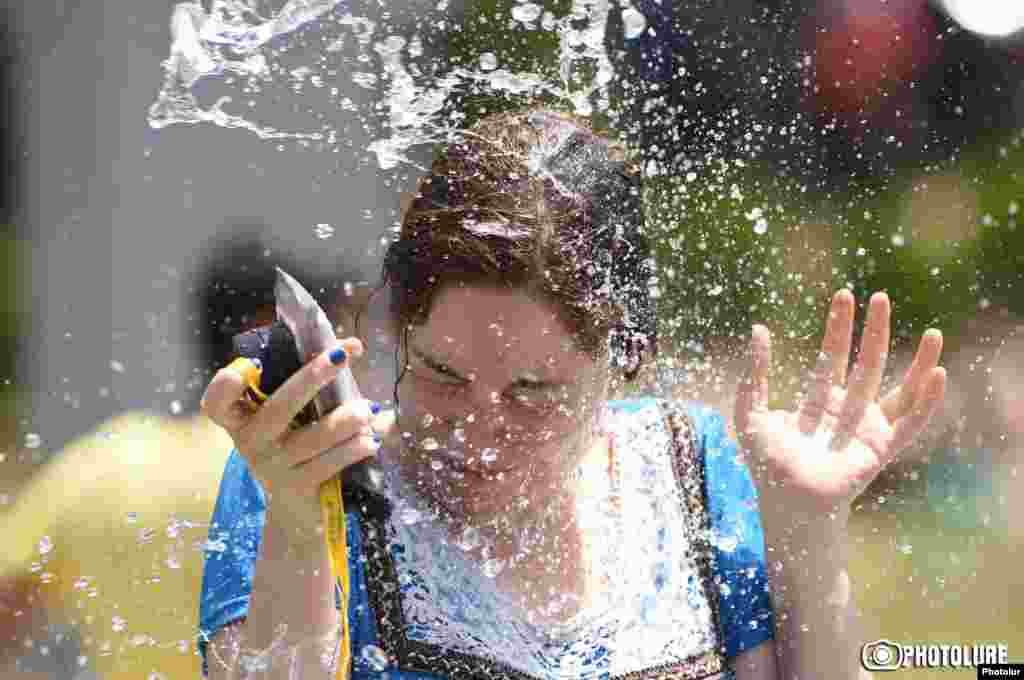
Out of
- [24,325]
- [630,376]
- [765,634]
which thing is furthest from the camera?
[24,325]

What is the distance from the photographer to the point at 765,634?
1.75 metres

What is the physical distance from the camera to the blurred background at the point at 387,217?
10.6ft

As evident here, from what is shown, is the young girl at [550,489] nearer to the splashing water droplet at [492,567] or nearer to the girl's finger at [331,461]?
the splashing water droplet at [492,567]

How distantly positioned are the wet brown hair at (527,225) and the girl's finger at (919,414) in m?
0.49

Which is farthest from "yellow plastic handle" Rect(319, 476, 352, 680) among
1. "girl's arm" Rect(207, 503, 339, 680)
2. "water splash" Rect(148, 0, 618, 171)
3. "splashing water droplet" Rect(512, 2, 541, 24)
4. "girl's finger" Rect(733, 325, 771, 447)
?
"splashing water droplet" Rect(512, 2, 541, 24)

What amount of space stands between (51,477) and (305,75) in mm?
1805

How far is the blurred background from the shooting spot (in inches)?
128

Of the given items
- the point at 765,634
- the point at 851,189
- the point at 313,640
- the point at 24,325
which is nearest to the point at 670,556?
the point at 765,634

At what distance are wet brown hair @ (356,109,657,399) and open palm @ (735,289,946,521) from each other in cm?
29

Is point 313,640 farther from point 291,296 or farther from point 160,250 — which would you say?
point 160,250

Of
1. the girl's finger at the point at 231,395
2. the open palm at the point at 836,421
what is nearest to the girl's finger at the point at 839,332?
the open palm at the point at 836,421

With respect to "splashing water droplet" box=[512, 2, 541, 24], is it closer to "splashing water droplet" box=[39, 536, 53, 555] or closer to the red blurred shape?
the red blurred shape

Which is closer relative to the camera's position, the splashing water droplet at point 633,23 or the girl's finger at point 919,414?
the girl's finger at point 919,414

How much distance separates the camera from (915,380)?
169 centimetres
